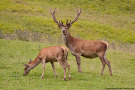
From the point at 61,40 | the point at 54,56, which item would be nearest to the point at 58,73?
the point at 54,56

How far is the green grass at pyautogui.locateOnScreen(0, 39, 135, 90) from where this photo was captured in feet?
35.7

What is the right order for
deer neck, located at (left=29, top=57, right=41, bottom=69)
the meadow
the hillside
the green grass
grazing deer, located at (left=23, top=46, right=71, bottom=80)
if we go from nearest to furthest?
the green grass < the meadow < grazing deer, located at (left=23, top=46, right=71, bottom=80) < deer neck, located at (left=29, top=57, right=41, bottom=69) < the hillside

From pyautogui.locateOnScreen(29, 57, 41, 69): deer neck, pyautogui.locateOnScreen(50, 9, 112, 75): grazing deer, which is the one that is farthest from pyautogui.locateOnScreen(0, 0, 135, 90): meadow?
pyautogui.locateOnScreen(50, 9, 112, 75): grazing deer

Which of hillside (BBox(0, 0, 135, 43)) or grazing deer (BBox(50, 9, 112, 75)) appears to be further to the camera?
hillside (BBox(0, 0, 135, 43))

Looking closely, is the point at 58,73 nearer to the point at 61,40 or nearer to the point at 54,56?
the point at 54,56

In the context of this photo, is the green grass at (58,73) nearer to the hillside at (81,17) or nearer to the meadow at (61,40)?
the meadow at (61,40)

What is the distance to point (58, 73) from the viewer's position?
1345 cm

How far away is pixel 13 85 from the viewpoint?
10672 mm

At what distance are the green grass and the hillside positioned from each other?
11649 mm

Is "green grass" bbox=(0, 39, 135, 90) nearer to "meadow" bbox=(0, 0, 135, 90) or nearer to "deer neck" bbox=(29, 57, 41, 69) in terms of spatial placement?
"meadow" bbox=(0, 0, 135, 90)

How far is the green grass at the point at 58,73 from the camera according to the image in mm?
10896

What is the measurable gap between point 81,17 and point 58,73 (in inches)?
1059

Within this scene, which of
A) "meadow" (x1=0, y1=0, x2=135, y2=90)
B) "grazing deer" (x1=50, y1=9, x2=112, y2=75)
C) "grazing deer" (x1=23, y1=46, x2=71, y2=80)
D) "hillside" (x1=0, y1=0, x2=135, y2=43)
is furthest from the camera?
"hillside" (x1=0, y1=0, x2=135, y2=43)

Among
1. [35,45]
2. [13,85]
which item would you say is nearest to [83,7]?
[35,45]
